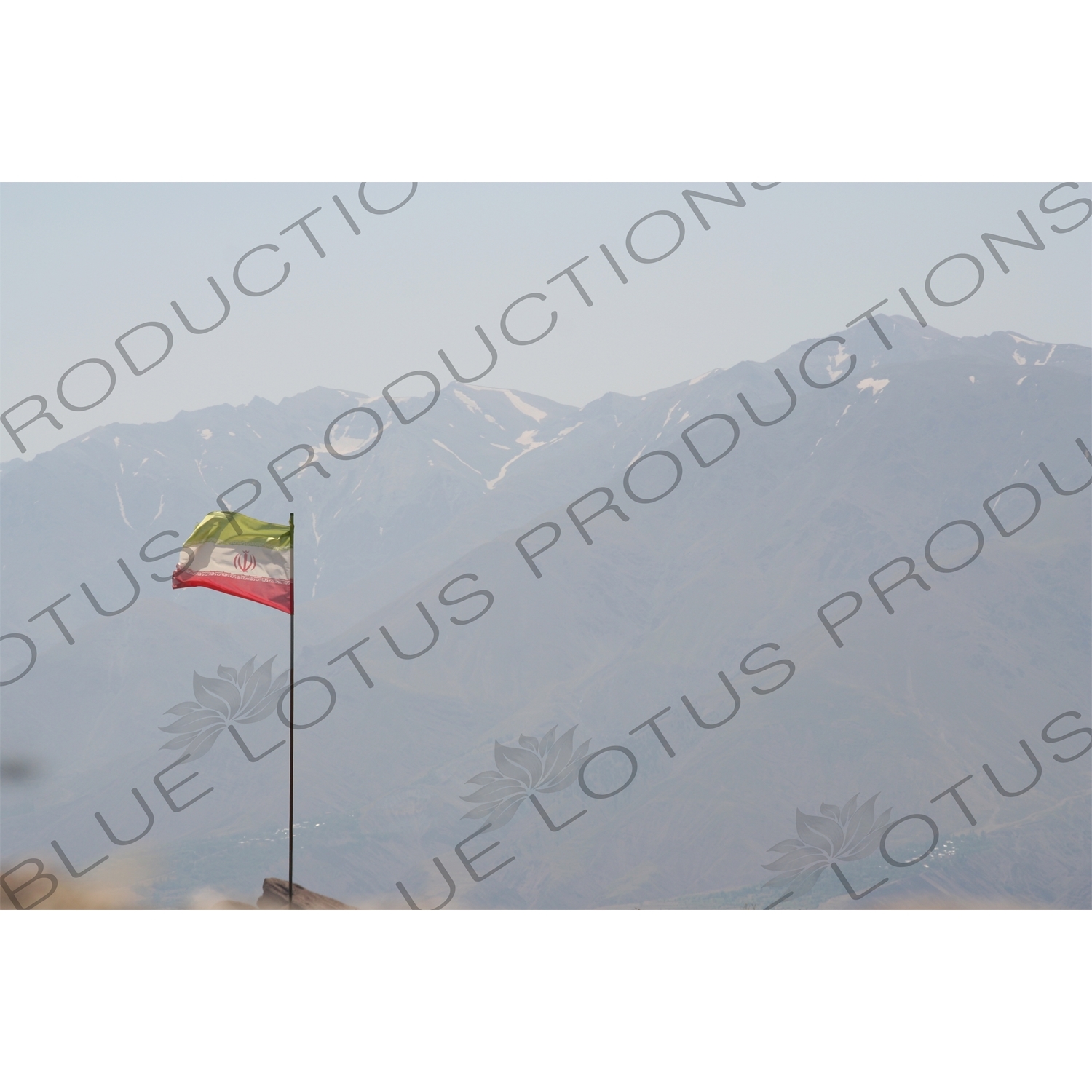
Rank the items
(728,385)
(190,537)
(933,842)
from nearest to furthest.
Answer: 1. (190,537)
2. (933,842)
3. (728,385)

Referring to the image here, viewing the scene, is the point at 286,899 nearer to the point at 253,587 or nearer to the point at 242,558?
the point at 253,587

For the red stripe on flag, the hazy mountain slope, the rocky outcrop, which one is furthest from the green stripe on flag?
the hazy mountain slope

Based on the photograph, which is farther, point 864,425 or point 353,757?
point 864,425

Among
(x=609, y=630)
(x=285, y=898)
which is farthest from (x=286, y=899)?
(x=609, y=630)

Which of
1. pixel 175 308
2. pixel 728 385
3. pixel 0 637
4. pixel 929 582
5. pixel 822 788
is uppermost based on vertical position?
pixel 175 308

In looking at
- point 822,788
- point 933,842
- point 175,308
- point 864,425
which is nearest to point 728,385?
point 864,425

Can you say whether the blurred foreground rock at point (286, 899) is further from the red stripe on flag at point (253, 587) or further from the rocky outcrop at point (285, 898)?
the red stripe on flag at point (253, 587)

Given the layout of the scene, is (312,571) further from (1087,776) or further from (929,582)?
(1087,776)

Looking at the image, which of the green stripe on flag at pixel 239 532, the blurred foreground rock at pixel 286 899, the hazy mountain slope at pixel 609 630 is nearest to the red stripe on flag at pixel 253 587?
the green stripe on flag at pixel 239 532
